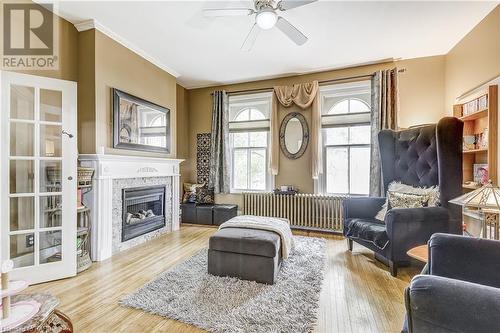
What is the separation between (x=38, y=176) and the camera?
2.43 meters

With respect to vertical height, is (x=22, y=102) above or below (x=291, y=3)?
below

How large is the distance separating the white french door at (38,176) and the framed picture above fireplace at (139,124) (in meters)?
0.68

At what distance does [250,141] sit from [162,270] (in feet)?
10.0

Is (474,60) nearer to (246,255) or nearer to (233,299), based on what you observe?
(246,255)

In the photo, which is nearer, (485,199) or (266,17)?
(485,199)

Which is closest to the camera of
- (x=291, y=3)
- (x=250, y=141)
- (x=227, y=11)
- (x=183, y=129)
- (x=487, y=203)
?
(x=487, y=203)

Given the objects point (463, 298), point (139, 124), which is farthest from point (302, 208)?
point (463, 298)

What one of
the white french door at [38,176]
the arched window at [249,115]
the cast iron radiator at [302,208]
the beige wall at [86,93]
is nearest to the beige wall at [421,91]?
the cast iron radiator at [302,208]

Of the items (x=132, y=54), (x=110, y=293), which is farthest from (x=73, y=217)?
(x=132, y=54)

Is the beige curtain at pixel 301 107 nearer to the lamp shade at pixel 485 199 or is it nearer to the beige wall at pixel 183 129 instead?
the beige wall at pixel 183 129

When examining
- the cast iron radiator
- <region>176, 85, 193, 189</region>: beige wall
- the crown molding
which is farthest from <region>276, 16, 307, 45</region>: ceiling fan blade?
<region>176, 85, 193, 189</region>: beige wall

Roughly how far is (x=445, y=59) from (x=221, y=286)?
4659 millimetres

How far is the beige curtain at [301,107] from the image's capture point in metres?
4.27

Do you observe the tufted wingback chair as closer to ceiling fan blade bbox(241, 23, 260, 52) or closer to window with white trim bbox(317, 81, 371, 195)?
window with white trim bbox(317, 81, 371, 195)
